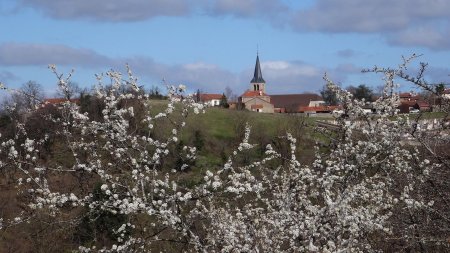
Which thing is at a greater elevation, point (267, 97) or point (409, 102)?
point (409, 102)

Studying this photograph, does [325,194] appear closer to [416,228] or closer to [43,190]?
[416,228]

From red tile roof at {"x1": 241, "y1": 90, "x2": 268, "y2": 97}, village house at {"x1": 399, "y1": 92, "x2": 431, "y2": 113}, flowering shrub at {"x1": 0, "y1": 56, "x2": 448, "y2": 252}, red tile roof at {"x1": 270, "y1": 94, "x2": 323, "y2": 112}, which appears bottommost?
red tile roof at {"x1": 270, "y1": 94, "x2": 323, "y2": 112}

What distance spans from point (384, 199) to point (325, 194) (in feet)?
7.34

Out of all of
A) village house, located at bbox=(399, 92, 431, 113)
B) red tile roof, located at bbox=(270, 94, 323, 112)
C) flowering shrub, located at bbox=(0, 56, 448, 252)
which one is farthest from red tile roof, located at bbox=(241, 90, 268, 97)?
flowering shrub, located at bbox=(0, 56, 448, 252)

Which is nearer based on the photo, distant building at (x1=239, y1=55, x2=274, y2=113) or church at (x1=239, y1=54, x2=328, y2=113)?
distant building at (x1=239, y1=55, x2=274, y2=113)

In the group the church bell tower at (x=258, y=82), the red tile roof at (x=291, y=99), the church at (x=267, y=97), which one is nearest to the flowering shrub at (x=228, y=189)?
the church at (x=267, y=97)

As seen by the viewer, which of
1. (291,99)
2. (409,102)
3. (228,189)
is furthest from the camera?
(291,99)

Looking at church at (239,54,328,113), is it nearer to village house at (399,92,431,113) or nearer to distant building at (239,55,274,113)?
distant building at (239,55,274,113)

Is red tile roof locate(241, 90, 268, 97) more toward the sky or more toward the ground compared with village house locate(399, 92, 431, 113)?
more toward the ground

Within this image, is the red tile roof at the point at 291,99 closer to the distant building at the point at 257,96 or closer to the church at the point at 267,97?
the church at the point at 267,97

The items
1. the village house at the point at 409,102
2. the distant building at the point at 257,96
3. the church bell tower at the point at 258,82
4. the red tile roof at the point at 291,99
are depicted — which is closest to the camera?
the village house at the point at 409,102

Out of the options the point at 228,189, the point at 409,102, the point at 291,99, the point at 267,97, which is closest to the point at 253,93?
the point at 267,97

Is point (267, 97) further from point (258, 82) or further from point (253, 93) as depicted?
point (258, 82)

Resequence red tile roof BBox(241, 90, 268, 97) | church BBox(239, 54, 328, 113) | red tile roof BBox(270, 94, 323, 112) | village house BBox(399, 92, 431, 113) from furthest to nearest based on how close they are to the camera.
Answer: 1. red tile roof BBox(270, 94, 323, 112)
2. red tile roof BBox(241, 90, 268, 97)
3. church BBox(239, 54, 328, 113)
4. village house BBox(399, 92, 431, 113)
